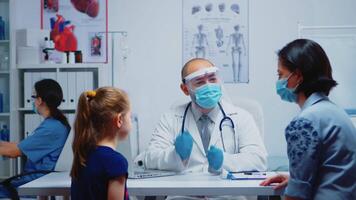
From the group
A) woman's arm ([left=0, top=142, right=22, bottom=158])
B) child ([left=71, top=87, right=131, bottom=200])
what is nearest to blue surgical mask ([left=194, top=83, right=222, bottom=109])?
child ([left=71, top=87, right=131, bottom=200])

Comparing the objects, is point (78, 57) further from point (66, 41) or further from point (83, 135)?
point (83, 135)

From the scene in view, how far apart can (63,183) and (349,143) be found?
43.0 inches

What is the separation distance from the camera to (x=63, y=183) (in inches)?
70.6

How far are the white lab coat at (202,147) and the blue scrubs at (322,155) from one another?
25.5 inches

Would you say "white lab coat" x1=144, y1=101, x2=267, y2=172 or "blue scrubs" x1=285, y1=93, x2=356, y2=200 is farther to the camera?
"white lab coat" x1=144, y1=101, x2=267, y2=172

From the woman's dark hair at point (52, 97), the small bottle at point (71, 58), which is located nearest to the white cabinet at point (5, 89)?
the small bottle at point (71, 58)

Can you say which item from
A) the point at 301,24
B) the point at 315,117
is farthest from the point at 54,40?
the point at 315,117

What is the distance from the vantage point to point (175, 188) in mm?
1666

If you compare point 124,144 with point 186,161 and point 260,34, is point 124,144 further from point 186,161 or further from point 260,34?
point 260,34

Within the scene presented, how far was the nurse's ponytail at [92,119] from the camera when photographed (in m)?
1.58

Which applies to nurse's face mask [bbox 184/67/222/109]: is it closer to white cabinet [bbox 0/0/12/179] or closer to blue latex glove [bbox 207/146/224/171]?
blue latex glove [bbox 207/146/224/171]

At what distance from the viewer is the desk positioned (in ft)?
5.43

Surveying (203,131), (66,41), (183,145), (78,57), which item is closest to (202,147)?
(203,131)

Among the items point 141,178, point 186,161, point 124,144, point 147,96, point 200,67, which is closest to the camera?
point 124,144
